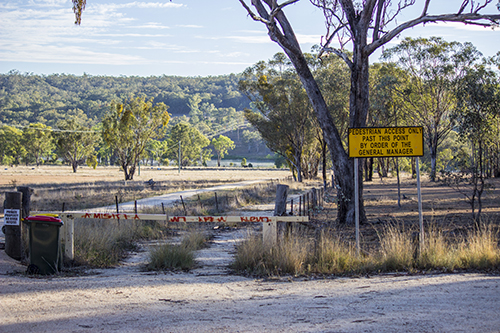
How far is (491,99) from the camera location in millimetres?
13367

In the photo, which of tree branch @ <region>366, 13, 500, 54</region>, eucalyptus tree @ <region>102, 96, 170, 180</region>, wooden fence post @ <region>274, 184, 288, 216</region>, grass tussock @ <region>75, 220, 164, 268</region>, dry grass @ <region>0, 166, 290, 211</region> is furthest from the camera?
eucalyptus tree @ <region>102, 96, 170, 180</region>

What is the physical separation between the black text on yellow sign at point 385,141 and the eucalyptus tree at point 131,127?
4383 cm

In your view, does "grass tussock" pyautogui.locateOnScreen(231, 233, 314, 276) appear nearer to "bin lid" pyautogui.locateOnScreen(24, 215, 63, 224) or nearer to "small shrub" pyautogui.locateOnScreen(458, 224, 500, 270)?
"small shrub" pyautogui.locateOnScreen(458, 224, 500, 270)

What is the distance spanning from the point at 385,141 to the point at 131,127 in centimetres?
4480

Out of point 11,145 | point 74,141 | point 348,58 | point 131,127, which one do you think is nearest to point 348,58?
point 348,58

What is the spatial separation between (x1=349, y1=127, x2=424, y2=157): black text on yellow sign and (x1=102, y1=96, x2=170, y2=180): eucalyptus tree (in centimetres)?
4383

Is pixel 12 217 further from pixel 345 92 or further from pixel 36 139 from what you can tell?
pixel 36 139

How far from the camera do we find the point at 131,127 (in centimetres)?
5056

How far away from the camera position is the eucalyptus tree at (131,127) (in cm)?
4994

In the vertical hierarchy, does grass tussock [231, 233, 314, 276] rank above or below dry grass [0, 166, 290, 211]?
above

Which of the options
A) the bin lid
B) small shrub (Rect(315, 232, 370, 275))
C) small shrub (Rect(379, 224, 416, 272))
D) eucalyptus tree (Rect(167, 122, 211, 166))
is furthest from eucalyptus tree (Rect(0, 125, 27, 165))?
small shrub (Rect(379, 224, 416, 272))

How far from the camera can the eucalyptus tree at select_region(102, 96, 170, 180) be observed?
49.9 metres

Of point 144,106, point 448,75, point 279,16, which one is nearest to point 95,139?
point 144,106

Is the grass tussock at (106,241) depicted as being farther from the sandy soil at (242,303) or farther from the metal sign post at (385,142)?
the metal sign post at (385,142)
